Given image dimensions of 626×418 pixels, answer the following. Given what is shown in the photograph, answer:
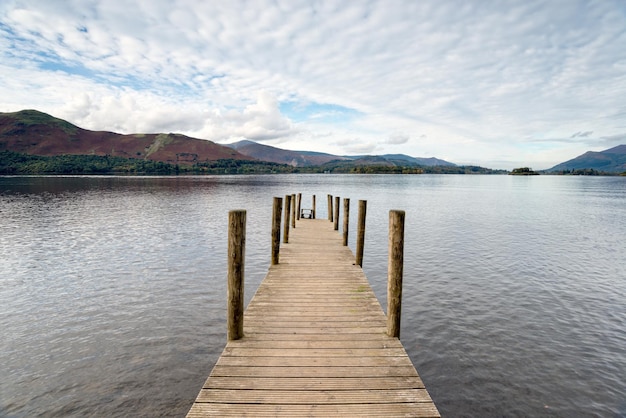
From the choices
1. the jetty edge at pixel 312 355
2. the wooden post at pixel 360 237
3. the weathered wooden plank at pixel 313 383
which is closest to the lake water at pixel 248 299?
the wooden post at pixel 360 237

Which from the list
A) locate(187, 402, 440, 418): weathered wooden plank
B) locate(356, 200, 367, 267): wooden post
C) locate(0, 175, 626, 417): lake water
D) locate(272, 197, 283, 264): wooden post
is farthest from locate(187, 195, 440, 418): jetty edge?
locate(356, 200, 367, 267): wooden post

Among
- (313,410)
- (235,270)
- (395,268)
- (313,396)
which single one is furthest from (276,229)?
(313,410)

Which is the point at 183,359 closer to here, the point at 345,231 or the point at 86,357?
the point at 86,357

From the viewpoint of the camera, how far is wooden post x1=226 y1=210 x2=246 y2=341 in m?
6.74

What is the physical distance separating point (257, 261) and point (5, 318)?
10.3m

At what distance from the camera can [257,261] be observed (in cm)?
1838

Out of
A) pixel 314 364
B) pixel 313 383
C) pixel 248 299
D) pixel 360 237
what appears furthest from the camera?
pixel 360 237

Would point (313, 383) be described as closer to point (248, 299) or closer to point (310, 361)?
point (310, 361)

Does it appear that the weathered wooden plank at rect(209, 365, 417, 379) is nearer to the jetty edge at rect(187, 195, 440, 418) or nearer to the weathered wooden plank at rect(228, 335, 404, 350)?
the jetty edge at rect(187, 195, 440, 418)

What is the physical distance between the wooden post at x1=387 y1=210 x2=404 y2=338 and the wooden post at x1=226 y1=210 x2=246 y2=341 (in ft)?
10.6

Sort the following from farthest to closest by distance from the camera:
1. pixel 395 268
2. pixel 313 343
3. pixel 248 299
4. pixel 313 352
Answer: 1. pixel 248 299
2. pixel 395 268
3. pixel 313 343
4. pixel 313 352

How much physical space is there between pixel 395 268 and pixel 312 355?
2.60 metres

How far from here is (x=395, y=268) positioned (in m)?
7.33

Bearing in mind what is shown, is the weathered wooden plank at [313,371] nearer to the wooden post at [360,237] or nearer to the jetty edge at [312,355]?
the jetty edge at [312,355]
